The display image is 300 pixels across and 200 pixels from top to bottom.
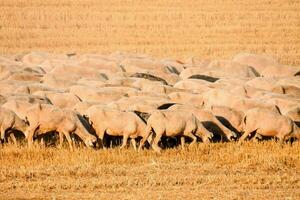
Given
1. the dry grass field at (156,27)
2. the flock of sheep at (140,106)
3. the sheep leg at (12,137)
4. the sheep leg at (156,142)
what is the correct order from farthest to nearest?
1. the dry grass field at (156,27)
2. the sheep leg at (12,137)
3. the flock of sheep at (140,106)
4. the sheep leg at (156,142)

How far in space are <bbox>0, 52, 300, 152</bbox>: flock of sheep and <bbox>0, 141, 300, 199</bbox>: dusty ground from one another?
61 centimetres

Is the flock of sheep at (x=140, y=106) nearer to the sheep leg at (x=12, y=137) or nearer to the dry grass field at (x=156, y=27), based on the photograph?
the sheep leg at (x=12, y=137)

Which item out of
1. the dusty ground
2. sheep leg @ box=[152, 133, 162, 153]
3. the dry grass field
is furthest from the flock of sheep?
the dry grass field

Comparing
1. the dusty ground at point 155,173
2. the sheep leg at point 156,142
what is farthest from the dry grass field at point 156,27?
the dusty ground at point 155,173

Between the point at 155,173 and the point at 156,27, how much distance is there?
29.4 metres

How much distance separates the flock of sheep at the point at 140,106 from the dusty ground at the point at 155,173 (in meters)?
0.61

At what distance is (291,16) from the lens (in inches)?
1646

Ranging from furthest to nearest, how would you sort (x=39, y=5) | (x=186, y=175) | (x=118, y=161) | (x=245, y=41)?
(x=39, y=5)
(x=245, y=41)
(x=118, y=161)
(x=186, y=175)

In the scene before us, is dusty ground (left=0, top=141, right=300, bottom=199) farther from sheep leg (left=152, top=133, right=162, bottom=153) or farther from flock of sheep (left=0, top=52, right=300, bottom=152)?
flock of sheep (left=0, top=52, right=300, bottom=152)

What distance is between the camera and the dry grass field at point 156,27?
39.0m

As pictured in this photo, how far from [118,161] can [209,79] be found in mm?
11134

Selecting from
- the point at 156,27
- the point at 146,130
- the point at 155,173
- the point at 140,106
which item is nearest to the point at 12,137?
the point at 146,130

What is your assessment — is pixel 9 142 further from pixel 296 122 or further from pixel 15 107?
pixel 296 122

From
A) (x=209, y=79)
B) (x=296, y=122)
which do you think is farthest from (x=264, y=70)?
(x=296, y=122)
